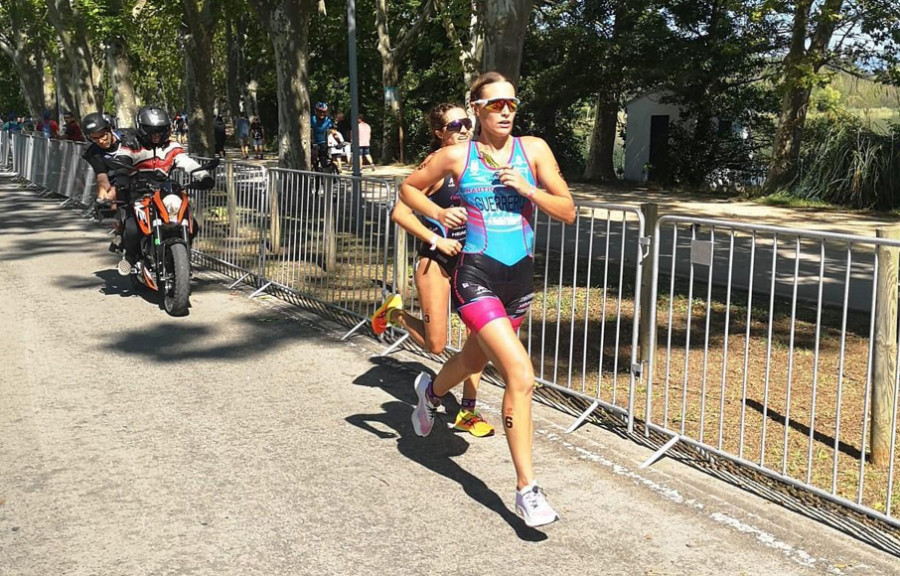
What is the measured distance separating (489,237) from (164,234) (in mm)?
5624

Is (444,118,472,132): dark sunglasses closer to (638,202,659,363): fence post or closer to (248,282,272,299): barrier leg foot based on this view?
(638,202,659,363): fence post

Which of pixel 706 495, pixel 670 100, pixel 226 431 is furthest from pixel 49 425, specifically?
pixel 670 100

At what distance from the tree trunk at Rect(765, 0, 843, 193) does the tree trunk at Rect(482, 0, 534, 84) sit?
485 inches

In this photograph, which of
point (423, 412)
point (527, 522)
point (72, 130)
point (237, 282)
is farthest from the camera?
point (72, 130)

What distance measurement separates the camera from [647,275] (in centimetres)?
605

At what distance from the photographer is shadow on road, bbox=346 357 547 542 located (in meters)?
4.94

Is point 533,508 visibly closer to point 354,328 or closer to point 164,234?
point 354,328

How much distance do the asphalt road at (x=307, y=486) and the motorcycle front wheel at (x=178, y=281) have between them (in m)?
1.24

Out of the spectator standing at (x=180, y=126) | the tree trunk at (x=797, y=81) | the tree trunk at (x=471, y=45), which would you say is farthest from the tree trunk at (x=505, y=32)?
the spectator standing at (x=180, y=126)

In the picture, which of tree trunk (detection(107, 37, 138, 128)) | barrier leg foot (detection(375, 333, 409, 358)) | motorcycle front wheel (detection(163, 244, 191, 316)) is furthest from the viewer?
tree trunk (detection(107, 37, 138, 128))

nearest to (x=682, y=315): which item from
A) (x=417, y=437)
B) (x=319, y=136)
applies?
(x=417, y=437)

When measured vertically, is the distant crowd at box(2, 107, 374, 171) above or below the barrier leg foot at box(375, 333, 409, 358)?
above

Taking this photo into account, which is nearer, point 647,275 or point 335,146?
point 647,275

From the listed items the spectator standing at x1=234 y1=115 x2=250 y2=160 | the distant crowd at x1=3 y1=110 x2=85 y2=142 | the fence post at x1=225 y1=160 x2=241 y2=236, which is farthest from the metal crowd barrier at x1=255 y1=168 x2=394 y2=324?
the spectator standing at x1=234 y1=115 x2=250 y2=160
